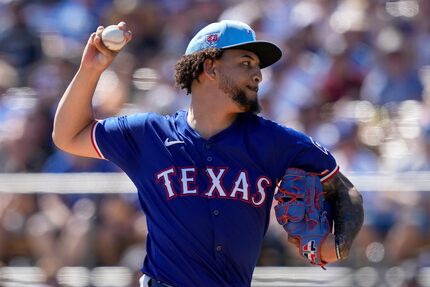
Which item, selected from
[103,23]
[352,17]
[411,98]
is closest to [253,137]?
[411,98]

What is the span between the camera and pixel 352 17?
7859 mm

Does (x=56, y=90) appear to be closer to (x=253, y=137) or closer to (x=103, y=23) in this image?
(x=103, y=23)

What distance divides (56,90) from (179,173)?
439 centimetres

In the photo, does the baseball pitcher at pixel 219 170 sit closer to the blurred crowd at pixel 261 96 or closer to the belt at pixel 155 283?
the belt at pixel 155 283

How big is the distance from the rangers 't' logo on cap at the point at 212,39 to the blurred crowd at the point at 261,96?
8.63 feet

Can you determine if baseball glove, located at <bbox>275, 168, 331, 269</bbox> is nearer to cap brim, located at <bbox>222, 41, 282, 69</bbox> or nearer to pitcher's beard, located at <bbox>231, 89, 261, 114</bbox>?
pitcher's beard, located at <bbox>231, 89, 261, 114</bbox>

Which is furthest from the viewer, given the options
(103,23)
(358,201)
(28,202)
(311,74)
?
(103,23)

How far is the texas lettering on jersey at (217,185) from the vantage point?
3.80m

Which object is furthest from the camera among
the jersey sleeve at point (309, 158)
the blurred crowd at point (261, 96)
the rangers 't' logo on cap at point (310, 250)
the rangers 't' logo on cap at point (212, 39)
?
the blurred crowd at point (261, 96)

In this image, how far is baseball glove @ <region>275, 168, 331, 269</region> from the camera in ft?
12.2

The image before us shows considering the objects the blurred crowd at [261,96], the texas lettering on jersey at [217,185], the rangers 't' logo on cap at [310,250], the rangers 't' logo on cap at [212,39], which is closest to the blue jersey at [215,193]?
the texas lettering on jersey at [217,185]

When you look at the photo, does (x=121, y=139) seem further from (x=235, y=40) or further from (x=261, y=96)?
(x=261, y=96)

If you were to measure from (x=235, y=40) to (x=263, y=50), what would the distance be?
14cm

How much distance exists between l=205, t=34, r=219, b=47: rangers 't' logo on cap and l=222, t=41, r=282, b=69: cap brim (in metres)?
0.05
